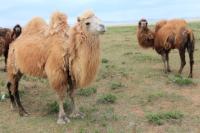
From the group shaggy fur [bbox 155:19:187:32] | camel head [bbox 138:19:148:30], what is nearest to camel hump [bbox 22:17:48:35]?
shaggy fur [bbox 155:19:187:32]

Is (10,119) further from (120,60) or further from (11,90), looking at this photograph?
(120,60)

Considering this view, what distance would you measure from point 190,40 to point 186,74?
42.2 inches

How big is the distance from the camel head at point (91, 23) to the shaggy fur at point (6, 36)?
544cm

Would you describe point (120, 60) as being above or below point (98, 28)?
below

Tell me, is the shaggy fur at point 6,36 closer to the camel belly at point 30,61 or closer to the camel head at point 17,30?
the camel head at point 17,30

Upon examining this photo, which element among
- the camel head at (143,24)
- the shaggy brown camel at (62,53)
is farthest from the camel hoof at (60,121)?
the camel head at (143,24)

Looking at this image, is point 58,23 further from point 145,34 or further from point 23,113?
point 145,34

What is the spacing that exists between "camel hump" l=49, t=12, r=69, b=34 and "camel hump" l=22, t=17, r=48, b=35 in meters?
0.47

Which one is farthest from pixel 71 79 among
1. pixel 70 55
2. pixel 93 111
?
pixel 93 111

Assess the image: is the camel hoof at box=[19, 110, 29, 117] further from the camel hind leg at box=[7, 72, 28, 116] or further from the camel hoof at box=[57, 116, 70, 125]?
the camel hoof at box=[57, 116, 70, 125]

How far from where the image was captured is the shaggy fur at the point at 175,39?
12859 mm

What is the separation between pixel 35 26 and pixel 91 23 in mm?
1832

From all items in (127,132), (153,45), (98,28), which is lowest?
(127,132)

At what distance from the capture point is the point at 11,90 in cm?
965
